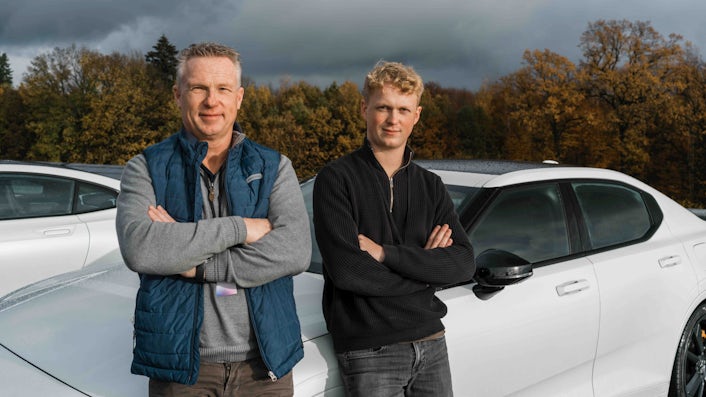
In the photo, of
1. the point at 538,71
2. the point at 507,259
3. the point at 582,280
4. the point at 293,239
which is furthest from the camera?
the point at 538,71

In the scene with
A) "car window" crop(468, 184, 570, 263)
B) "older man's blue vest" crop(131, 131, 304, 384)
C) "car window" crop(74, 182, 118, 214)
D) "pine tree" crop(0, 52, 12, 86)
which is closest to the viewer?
"older man's blue vest" crop(131, 131, 304, 384)

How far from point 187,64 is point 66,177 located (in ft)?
13.4

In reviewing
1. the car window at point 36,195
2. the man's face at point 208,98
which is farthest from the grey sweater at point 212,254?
the car window at point 36,195

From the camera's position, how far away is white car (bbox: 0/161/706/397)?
2.44m

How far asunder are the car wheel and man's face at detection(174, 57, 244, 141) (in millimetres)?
3304

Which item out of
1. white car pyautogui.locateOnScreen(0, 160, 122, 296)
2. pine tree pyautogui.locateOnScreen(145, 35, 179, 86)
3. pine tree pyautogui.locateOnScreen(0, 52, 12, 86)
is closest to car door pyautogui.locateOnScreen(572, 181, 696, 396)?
white car pyautogui.locateOnScreen(0, 160, 122, 296)

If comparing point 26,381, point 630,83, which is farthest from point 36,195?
point 630,83

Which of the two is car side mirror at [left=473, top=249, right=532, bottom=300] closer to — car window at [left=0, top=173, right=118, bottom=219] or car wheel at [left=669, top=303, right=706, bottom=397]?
car wheel at [left=669, top=303, right=706, bottom=397]

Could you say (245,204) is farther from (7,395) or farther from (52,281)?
(52,281)

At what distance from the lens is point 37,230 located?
17.6ft

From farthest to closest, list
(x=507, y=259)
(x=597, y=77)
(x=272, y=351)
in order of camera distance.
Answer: (x=597, y=77) → (x=507, y=259) → (x=272, y=351)

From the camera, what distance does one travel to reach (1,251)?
5.07 m

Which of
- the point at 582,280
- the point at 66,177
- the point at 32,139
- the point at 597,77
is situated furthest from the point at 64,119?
the point at 582,280

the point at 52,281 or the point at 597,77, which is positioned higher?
the point at 597,77
